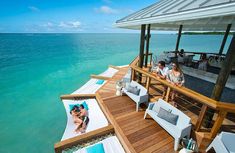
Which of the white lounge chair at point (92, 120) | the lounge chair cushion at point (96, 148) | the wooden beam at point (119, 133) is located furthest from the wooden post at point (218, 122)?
the white lounge chair at point (92, 120)

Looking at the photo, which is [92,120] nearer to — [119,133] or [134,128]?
[119,133]

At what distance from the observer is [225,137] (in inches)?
97.7

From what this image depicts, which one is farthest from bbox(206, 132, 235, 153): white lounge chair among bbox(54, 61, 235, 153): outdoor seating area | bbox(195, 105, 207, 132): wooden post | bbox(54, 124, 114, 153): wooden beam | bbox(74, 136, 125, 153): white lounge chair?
bbox(54, 124, 114, 153): wooden beam

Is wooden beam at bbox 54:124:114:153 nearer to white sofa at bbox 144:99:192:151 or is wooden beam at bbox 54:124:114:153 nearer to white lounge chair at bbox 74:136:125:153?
white lounge chair at bbox 74:136:125:153

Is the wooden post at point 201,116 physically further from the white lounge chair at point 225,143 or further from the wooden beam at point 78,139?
the wooden beam at point 78,139

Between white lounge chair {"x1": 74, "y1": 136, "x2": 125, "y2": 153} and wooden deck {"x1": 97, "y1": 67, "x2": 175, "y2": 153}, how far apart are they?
0.18m

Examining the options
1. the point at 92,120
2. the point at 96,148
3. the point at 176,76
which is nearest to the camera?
the point at 96,148

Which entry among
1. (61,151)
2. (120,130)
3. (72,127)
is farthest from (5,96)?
(120,130)

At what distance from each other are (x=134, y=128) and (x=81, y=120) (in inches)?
78.9

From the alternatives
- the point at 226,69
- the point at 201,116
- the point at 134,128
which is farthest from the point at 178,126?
the point at 226,69

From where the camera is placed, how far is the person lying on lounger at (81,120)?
4.25 m

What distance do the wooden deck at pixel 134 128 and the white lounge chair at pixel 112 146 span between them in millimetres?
179

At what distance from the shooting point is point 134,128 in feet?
11.6

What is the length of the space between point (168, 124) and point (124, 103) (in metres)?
1.88
